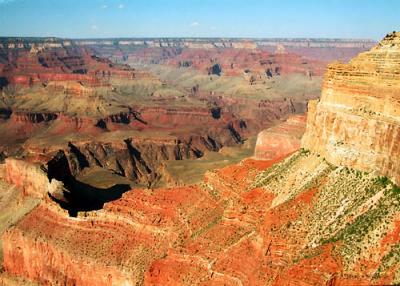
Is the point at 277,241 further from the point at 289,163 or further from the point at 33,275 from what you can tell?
the point at 33,275

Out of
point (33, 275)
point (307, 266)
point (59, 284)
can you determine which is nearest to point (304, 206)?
point (307, 266)

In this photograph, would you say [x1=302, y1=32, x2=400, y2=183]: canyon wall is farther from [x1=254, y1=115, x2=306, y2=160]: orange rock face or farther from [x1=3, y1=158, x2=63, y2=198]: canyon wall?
[x1=3, y1=158, x2=63, y2=198]: canyon wall

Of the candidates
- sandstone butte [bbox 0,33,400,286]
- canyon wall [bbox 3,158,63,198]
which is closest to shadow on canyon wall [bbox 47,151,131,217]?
canyon wall [bbox 3,158,63,198]

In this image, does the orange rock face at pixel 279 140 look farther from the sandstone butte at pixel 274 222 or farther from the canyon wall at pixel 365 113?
the canyon wall at pixel 365 113

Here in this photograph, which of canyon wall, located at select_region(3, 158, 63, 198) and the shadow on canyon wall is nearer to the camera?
the shadow on canyon wall

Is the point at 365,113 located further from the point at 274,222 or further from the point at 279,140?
the point at 279,140

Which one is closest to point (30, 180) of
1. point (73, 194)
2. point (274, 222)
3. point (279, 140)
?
point (73, 194)
